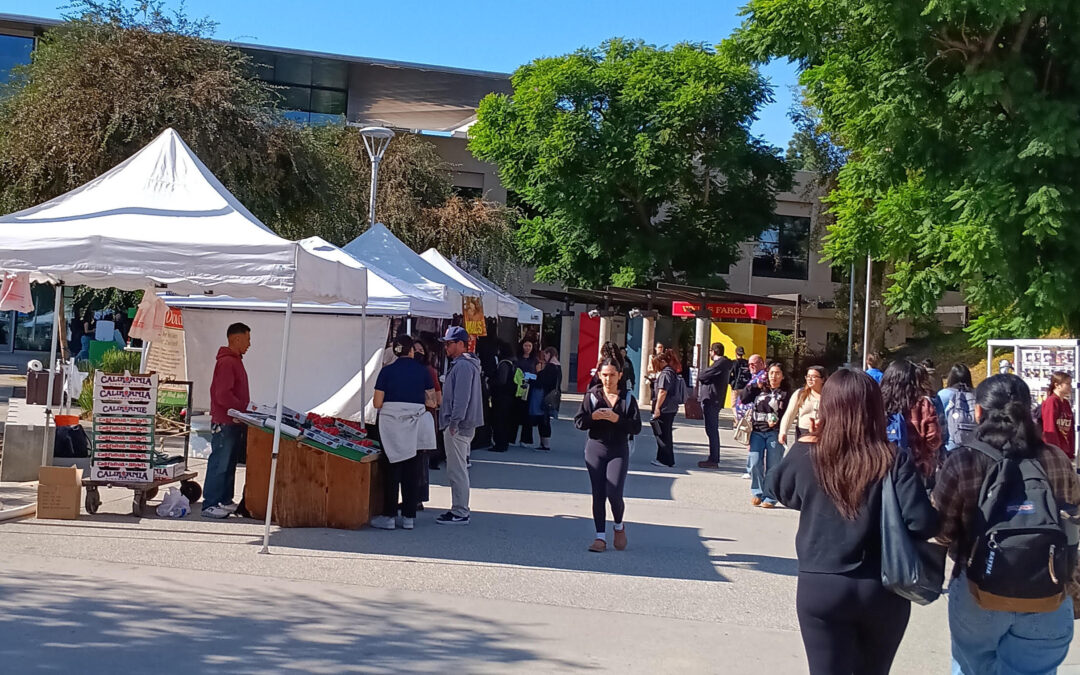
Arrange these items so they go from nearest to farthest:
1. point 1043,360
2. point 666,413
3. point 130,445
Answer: point 130,445
point 1043,360
point 666,413

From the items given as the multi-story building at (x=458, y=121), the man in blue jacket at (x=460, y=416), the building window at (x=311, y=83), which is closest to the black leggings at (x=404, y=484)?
the man in blue jacket at (x=460, y=416)

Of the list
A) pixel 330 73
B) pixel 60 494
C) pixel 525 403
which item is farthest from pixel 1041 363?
pixel 330 73

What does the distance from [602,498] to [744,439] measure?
540 inches

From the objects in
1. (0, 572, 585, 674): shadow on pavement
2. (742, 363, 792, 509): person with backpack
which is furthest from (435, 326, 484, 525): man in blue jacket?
(742, 363, 792, 509): person with backpack

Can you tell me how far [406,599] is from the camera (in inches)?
293

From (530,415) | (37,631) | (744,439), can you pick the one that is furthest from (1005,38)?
(37,631)

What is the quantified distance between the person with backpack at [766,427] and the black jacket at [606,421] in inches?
162

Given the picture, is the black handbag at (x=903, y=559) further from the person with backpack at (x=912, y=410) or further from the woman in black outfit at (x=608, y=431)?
the woman in black outfit at (x=608, y=431)

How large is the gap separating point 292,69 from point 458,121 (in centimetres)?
688

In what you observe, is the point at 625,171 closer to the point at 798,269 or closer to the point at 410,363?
the point at 798,269

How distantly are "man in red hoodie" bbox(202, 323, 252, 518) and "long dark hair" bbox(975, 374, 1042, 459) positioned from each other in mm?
7036

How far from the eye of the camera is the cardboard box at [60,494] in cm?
944

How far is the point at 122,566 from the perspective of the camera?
7930mm

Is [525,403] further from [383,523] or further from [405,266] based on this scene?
[383,523]
